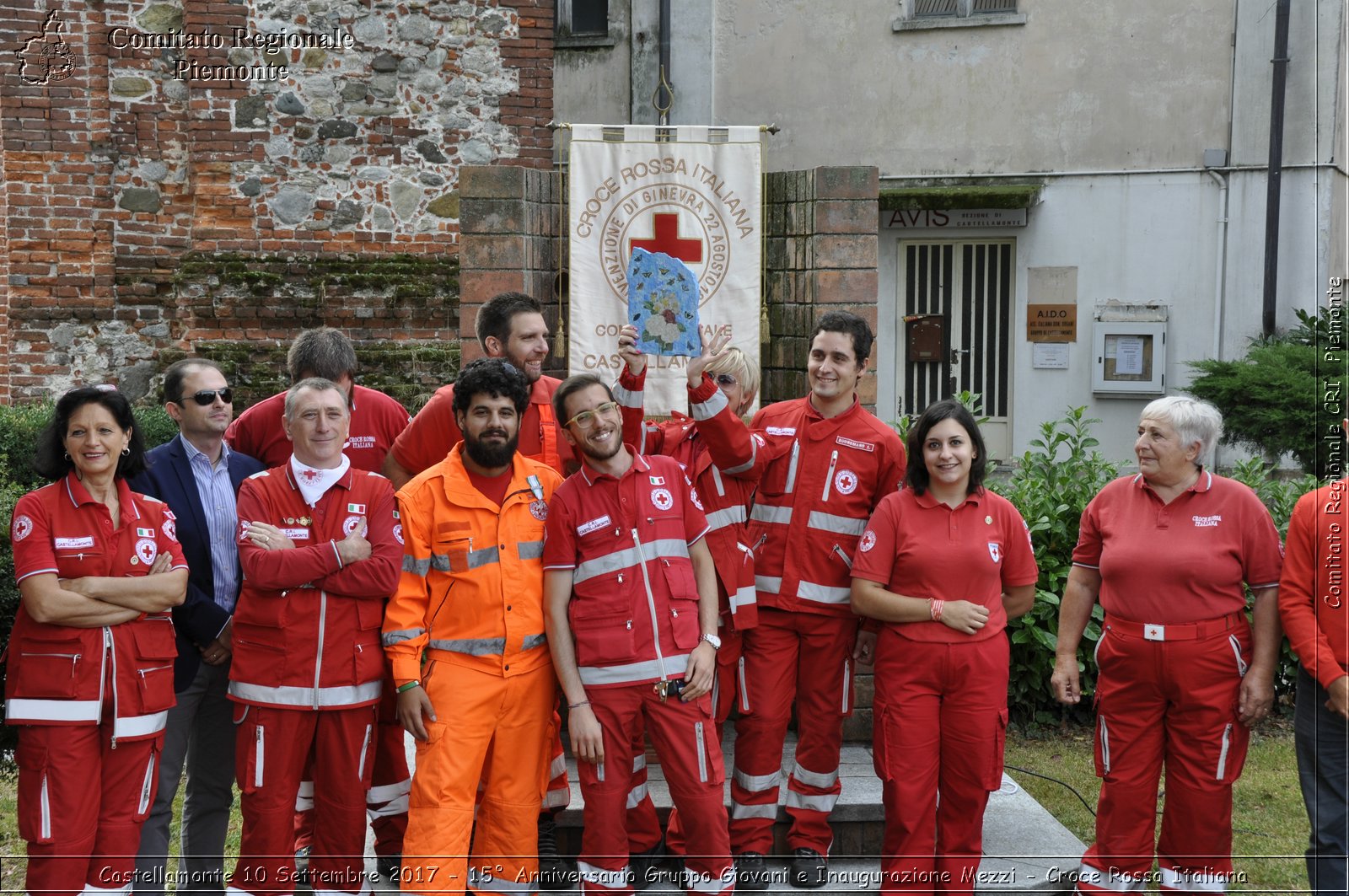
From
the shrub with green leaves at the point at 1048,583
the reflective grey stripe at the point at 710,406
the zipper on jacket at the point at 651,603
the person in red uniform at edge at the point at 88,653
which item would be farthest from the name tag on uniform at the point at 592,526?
the shrub with green leaves at the point at 1048,583

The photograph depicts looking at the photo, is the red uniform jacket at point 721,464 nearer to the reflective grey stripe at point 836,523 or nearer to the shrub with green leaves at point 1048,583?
the reflective grey stripe at point 836,523

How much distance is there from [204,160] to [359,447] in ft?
20.0

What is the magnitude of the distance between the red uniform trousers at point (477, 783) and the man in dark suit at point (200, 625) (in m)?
0.90

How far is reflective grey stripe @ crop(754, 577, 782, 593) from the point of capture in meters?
4.61

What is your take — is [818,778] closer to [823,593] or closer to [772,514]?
[823,593]

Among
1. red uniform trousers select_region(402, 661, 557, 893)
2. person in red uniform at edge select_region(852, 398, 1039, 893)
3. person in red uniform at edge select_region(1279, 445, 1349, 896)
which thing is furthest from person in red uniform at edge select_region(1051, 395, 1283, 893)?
red uniform trousers select_region(402, 661, 557, 893)

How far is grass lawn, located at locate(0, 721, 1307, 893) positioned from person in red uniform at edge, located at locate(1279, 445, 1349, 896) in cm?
79

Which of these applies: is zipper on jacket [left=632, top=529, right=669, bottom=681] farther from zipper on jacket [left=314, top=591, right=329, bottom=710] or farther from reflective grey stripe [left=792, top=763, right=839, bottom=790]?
zipper on jacket [left=314, top=591, right=329, bottom=710]

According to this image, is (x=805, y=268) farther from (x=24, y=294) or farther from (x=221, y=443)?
(x=24, y=294)

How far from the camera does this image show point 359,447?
16.7 feet

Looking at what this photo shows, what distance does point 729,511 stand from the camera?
4676 mm

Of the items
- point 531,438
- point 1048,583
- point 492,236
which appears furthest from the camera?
point 1048,583

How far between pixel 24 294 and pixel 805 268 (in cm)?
745

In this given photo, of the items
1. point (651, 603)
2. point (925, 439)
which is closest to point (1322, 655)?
point (925, 439)
